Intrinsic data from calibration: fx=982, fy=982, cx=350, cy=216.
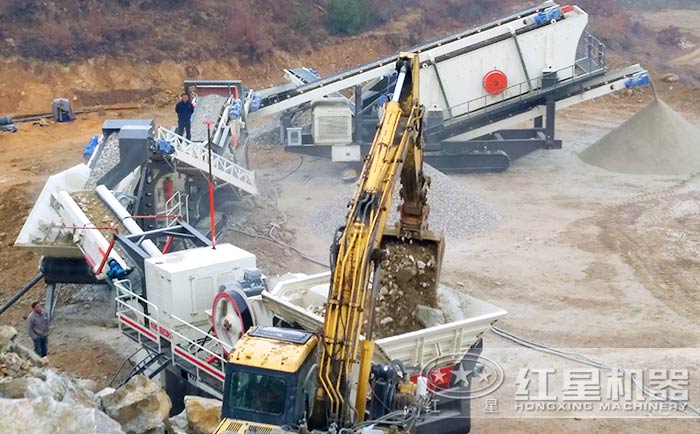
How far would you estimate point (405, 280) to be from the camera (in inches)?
453

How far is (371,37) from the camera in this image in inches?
1384

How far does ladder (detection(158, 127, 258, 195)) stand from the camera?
16.7m

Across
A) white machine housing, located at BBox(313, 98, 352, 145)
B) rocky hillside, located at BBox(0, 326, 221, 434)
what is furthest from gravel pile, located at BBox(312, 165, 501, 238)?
rocky hillside, located at BBox(0, 326, 221, 434)

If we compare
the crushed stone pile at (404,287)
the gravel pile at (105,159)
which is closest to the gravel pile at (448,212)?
the gravel pile at (105,159)

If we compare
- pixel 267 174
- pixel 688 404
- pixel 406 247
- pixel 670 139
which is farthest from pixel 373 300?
pixel 670 139

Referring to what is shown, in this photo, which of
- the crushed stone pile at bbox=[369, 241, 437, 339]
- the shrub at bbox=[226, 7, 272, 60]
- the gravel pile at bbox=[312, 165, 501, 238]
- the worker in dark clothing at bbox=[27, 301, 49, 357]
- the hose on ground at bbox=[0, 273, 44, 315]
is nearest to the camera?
the crushed stone pile at bbox=[369, 241, 437, 339]

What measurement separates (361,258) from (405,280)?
2.91 m

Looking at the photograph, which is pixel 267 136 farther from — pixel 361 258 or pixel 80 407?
pixel 80 407

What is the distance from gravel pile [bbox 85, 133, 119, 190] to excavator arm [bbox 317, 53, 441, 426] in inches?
266

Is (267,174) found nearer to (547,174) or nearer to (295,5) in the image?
(547,174)

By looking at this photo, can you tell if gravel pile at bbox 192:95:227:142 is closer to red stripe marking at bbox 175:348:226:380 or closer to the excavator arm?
red stripe marking at bbox 175:348:226:380

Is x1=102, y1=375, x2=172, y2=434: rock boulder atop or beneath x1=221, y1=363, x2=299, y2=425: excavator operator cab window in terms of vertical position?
beneath

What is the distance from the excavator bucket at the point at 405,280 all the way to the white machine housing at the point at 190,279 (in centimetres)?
189

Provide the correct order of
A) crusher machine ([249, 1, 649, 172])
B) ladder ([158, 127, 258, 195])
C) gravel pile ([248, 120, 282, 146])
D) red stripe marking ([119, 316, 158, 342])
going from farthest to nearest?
gravel pile ([248, 120, 282, 146]) < crusher machine ([249, 1, 649, 172]) < ladder ([158, 127, 258, 195]) < red stripe marking ([119, 316, 158, 342])
